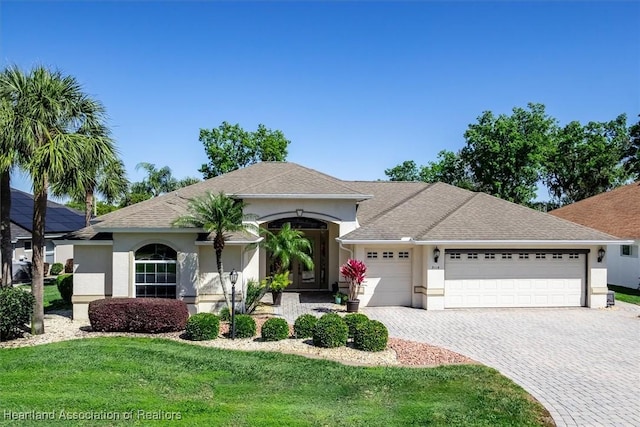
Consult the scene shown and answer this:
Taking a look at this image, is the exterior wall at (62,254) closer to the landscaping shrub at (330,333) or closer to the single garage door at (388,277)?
the single garage door at (388,277)

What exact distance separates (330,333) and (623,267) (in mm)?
19849

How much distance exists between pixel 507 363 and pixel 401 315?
5.69 m

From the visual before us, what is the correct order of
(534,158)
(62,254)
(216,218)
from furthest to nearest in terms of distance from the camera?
(534,158) < (62,254) < (216,218)

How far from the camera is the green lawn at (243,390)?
6969 millimetres

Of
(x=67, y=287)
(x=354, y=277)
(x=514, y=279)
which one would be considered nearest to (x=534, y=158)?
(x=514, y=279)

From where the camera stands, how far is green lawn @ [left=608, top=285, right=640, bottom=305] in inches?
762

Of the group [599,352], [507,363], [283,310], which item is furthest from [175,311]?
[599,352]

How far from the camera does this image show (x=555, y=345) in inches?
471

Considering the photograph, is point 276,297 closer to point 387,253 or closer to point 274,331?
point 387,253

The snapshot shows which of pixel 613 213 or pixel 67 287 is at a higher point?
pixel 613 213

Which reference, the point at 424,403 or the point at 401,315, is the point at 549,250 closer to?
the point at 401,315

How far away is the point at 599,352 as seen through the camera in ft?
37.2

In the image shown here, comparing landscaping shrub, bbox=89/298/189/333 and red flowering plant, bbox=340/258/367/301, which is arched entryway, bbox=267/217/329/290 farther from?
landscaping shrub, bbox=89/298/189/333

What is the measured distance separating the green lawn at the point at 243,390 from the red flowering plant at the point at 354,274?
244 inches
